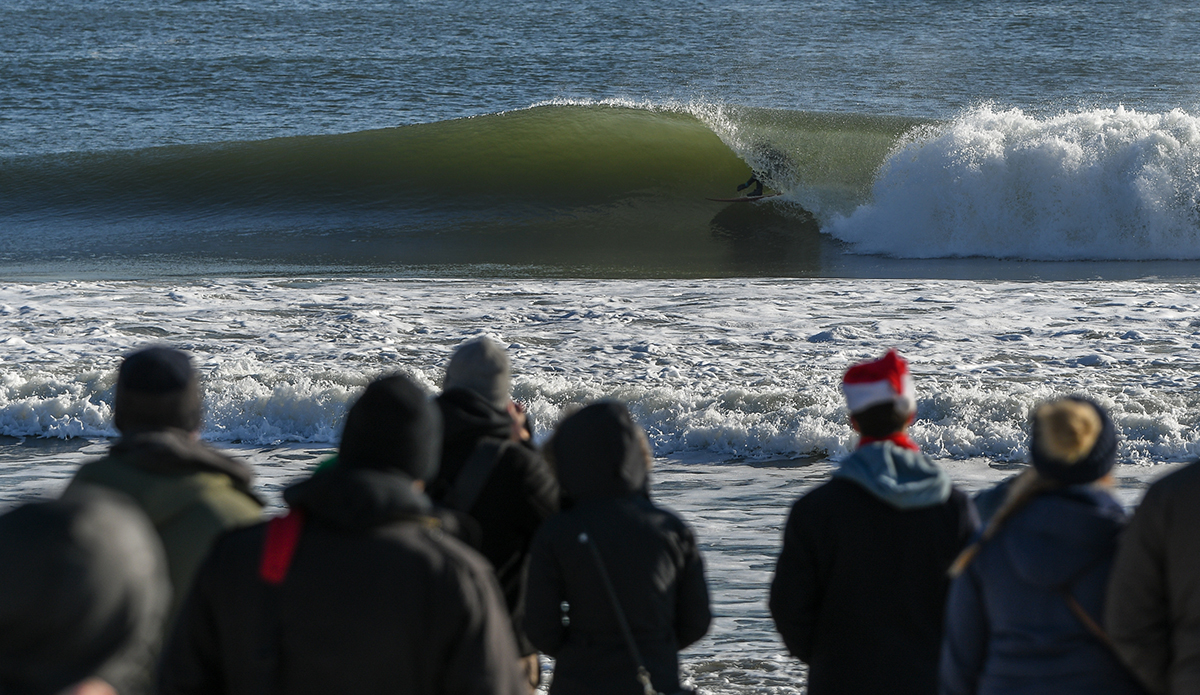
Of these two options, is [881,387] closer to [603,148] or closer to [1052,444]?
[1052,444]

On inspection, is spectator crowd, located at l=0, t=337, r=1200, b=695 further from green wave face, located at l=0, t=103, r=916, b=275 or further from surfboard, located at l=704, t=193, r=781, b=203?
surfboard, located at l=704, t=193, r=781, b=203

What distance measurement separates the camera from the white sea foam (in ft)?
23.1

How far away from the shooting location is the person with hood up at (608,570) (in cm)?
244

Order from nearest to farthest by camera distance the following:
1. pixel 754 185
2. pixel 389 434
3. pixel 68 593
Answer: pixel 68 593 < pixel 389 434 < pixel 754 185

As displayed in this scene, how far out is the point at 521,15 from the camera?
138ft

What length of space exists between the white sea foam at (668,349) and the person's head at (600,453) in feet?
14.5

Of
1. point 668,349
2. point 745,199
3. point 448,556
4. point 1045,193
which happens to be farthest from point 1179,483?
point 745,199

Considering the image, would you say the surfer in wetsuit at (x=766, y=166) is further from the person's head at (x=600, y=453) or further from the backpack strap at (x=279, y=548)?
the backpack strap at (x=279, y=548)

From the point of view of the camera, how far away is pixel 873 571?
2.41m

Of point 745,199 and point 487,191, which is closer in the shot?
point 745,199

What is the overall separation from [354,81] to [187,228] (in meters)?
12.8

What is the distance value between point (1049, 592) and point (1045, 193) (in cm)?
1630

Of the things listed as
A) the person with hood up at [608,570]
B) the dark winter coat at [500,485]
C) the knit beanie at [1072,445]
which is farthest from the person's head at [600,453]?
the knit beanie at [1072,445]

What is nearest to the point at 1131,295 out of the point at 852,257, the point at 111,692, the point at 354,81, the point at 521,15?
the point at 852,257
